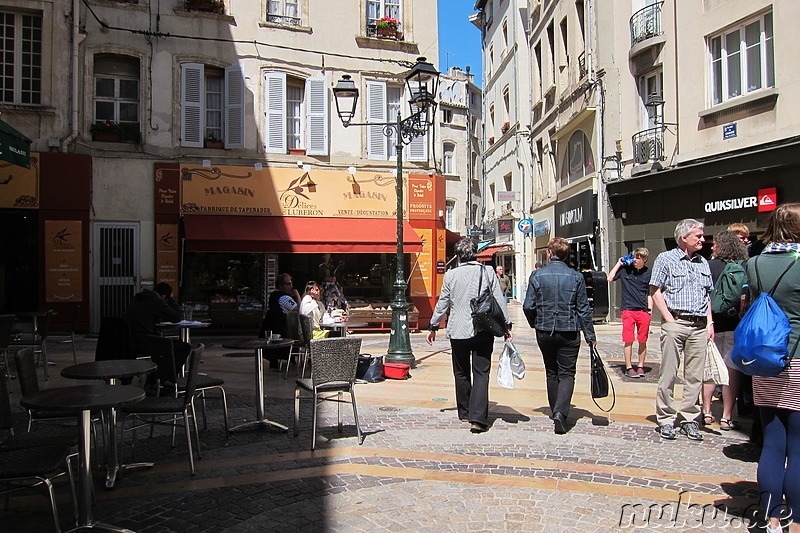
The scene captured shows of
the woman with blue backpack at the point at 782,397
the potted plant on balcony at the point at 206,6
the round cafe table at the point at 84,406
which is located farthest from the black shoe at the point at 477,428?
the potted plant on balcony at the point at 206,6

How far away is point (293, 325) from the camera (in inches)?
353

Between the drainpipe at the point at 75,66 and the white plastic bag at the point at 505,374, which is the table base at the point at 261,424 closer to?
the white plastic bag at the point at 505,374

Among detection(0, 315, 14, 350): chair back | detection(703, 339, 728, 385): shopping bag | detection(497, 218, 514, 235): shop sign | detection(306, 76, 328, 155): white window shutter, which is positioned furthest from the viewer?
detection(497, 218, 514, 235): shop sign

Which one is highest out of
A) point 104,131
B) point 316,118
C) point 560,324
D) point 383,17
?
point 383,17

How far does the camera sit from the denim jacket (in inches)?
223

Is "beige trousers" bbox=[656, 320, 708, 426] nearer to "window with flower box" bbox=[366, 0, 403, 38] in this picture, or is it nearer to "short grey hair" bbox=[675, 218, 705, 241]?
"short grey hair" bbox=[675, 218, 705, 241]

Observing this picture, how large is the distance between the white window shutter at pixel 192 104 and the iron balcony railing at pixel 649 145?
11.1 meters

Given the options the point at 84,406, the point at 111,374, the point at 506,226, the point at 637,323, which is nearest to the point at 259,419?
the point at 111,374

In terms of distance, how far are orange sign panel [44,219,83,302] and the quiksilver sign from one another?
14496mm

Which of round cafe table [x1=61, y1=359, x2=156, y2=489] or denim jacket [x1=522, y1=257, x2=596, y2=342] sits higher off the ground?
denim jacket [x1=522, y1=257, x2=596, y2=342]

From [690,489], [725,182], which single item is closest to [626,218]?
[725,182]

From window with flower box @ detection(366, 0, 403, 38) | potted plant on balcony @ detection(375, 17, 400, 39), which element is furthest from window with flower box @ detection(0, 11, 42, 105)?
potted plant on balcony @ detection(375, 17, 400, 39)

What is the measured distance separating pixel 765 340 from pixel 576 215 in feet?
54.1

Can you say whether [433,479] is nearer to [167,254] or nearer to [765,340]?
[765,340]
